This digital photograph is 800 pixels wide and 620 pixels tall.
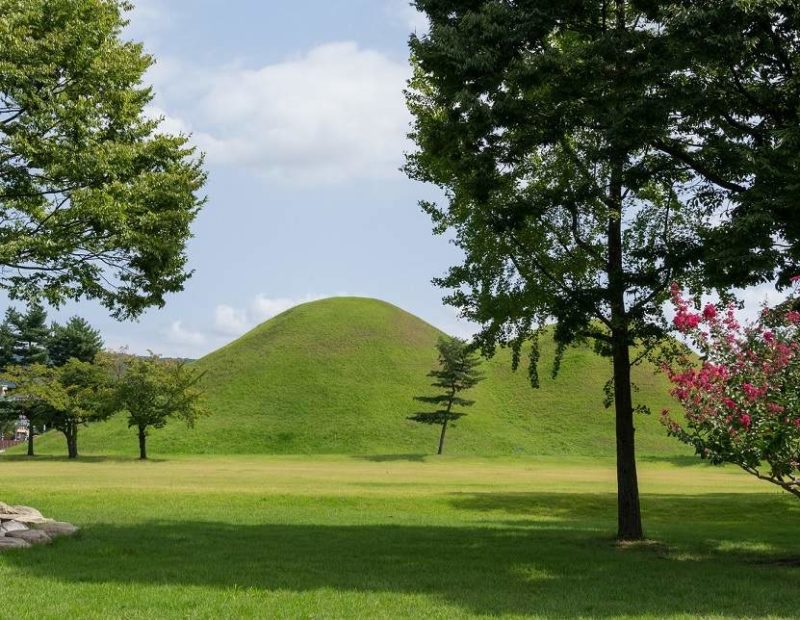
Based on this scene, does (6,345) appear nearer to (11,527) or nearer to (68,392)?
(68,392)

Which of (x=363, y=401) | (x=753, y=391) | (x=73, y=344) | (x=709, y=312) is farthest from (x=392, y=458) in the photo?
(x=753, y=391)

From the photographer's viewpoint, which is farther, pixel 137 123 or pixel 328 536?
pixel 137 123

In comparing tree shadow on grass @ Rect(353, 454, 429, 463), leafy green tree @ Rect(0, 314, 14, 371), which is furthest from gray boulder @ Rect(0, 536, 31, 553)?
leafy green tree @ Rect(0, 314, 14, 371)

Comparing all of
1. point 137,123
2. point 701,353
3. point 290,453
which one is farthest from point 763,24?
point 290,453

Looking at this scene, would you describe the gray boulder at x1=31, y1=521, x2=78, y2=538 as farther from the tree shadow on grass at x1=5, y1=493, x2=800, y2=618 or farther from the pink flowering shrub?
the pink flowering shrub

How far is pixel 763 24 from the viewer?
50.9 feet

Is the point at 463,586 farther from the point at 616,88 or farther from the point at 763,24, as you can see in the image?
the point at 763,24

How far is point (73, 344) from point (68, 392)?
2046 centimetres

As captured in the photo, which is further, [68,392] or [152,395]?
[68,392]

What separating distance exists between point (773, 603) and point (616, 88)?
34.8 ft

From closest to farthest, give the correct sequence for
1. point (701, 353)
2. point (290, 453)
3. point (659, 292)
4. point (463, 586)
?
1. point (463, 586)
2. point (701, 353)
3. point (659, 292)
4. point (290, 453)

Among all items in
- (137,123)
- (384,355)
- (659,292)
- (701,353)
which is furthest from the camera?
(384,355)

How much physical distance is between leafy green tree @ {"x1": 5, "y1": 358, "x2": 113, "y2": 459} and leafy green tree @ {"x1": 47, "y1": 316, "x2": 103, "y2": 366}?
14895mm

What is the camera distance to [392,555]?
18.7m
